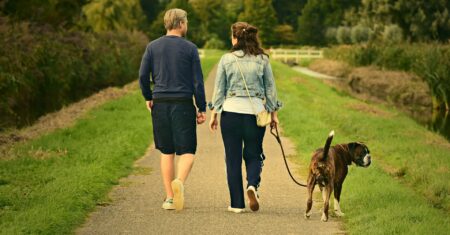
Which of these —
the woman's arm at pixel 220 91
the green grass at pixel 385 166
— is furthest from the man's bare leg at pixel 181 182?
the green grass at pixel 385 166

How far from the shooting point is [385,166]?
13.0 meters

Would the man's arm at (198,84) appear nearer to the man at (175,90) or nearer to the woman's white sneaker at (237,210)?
the man at (175,90)

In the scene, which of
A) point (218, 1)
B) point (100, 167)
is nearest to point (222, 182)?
point (100, 167)

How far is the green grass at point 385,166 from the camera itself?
8.02 meters

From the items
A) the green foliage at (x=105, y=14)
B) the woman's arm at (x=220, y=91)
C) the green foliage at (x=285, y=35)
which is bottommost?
the green foliage at (x=285, y=35)

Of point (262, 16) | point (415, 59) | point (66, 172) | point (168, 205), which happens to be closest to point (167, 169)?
point (168, 205)

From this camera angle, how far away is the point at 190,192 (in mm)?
9844

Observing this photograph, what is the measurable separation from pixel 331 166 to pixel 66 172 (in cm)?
436

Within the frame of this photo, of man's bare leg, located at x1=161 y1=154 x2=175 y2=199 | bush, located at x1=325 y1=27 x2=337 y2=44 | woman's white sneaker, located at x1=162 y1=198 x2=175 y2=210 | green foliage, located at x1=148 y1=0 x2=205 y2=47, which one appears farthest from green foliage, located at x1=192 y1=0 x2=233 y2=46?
woman's white sneaker, located at x1=162 y1=198 x2=175 y2=210

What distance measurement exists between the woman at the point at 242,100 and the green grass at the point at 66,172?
159 centimetres

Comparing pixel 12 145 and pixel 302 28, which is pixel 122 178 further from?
pixel 302 28

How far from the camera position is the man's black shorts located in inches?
335

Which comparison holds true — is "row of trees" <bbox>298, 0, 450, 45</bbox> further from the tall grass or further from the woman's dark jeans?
the woman's dark jeans

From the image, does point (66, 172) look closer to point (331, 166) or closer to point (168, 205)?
point (168, 205)
